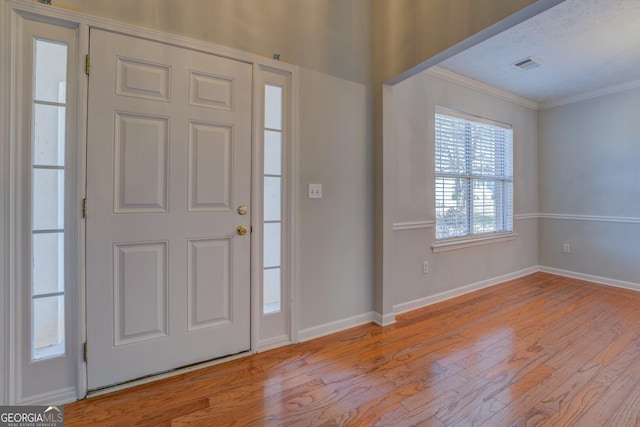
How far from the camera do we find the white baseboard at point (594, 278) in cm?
343

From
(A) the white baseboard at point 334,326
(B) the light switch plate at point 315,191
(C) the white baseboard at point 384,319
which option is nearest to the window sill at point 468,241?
(C) the white baseboard at point 384,319

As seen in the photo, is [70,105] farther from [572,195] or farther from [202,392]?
[572,195]

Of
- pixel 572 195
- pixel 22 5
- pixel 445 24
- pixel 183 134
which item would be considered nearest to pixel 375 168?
pixel 445 24

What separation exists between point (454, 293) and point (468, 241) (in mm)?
631

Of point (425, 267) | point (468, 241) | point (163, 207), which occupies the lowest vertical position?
point (425, 267)

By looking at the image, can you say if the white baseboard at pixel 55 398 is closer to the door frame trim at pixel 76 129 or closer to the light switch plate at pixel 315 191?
the door frame trim at pixel 76 129

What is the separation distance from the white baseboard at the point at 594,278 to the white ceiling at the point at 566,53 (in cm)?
241

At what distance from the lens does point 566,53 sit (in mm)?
2748

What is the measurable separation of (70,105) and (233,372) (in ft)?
5.92

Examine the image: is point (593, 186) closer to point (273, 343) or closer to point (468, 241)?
point (468, 241)

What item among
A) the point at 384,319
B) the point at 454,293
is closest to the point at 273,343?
the point at 384,319

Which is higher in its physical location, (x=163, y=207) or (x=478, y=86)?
(x=478, y=86)

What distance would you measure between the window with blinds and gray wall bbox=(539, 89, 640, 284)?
80cm

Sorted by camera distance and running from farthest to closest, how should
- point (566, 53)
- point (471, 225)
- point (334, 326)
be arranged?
point (471, 225) → point (566, 53) → point (334, 326)
